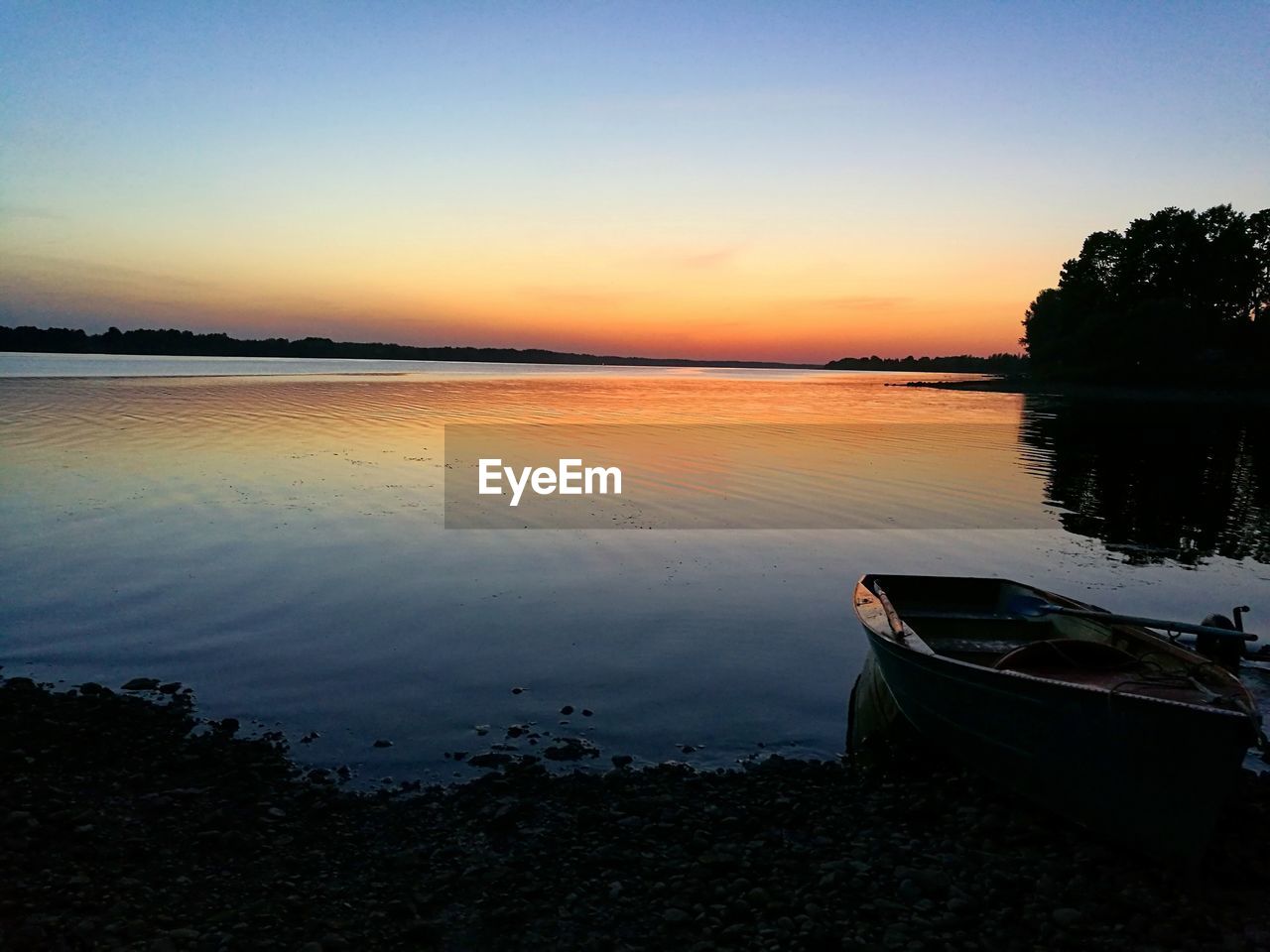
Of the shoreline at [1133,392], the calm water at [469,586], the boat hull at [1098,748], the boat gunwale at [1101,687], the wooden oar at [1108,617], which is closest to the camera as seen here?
the boat gunwale at [1101,687]

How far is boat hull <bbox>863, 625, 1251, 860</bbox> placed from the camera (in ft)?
22.1

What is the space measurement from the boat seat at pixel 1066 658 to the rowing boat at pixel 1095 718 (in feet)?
0.04

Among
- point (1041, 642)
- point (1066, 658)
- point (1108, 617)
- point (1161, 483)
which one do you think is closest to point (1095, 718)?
point (1066, 658)

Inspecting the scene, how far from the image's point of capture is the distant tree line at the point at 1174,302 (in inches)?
3976

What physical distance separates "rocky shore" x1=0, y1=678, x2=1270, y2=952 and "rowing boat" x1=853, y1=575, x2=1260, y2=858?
0.40m

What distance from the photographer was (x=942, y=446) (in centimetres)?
4419

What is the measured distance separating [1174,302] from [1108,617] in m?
111

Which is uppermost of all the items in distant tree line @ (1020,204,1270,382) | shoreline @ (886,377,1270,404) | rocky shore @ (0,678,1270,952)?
distant tree line @ (1020,204,1270,382)

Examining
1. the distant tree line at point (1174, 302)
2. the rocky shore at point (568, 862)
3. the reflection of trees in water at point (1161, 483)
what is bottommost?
the rocky shore at point (568, 862)

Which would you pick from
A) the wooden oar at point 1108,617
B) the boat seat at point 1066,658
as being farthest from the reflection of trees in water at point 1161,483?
the boat seat at point 1066,658

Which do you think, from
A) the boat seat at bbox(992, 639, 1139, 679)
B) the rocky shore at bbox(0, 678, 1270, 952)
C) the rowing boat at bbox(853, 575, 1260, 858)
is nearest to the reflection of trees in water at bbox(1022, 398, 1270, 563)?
the boat seat at bbox(992, 639, 1139, 679)

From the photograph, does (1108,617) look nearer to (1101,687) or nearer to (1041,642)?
(1041,642)

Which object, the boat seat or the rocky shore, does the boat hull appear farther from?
the boat seat

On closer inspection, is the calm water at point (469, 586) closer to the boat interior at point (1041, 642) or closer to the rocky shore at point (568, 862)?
the rocky shore at point (568, 862)
